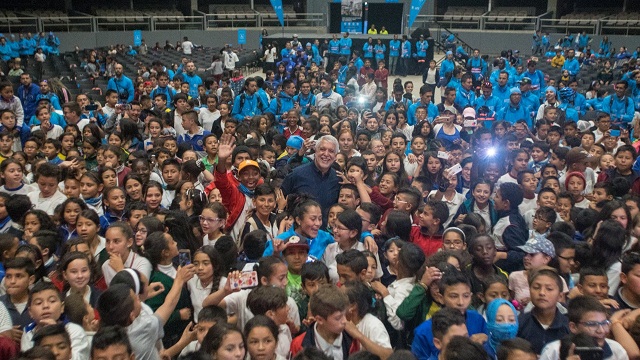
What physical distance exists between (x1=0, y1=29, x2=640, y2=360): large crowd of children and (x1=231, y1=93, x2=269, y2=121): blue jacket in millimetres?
1138

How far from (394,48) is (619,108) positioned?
35.8ft

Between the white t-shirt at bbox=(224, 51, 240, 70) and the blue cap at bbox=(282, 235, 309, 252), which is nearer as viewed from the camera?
the blue cap at bbox=(282, 235, 309, 252)

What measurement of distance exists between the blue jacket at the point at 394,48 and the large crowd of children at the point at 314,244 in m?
11.9

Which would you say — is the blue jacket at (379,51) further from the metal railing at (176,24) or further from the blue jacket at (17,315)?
the blue jacket at (17,315)

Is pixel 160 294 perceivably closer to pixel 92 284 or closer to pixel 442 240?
pixel 92 284

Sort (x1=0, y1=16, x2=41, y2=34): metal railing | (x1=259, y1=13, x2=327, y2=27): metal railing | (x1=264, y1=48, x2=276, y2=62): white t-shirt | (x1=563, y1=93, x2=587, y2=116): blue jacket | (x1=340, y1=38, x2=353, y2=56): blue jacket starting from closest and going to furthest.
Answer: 1. (x1=563, y1=93, x2=587, y2=116): blue jacket
2. (x1=264, y1=48, x2=276, y2=62): white t-shirt
3. (x1=340, y1=38, x2=353, y2=56): blue jacket
4. (x1=0, y1=16, x2=41, y2=34): metal railing
5. (x1=259, y1=13, x2=327, y2=27): metal railing

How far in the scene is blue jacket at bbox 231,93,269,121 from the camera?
374 inches

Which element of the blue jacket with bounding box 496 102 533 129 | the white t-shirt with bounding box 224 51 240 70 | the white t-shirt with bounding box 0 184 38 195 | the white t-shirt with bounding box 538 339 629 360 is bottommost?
the white t-shirt with bounding box 538 339 629 360

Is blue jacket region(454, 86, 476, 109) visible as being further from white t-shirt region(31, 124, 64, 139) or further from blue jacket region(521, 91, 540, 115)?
white t-shirt region(31, 124, 64, 139)

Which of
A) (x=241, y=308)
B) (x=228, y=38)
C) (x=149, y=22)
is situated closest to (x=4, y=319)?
(x=241, y=308)

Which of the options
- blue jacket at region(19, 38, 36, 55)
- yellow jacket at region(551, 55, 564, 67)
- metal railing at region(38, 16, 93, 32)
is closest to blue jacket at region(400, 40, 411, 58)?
yellow jacket at region(551, 55, 564, 67)

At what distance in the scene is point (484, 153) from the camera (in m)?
6.82

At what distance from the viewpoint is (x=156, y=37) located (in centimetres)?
2602

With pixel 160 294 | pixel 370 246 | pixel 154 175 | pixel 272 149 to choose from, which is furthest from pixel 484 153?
pixel 160 294
